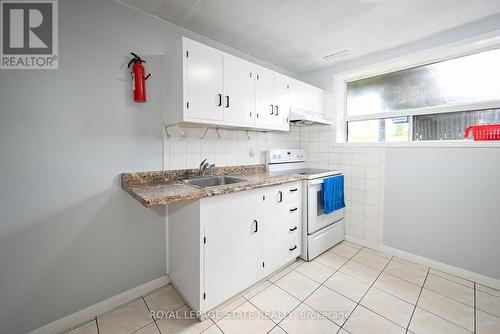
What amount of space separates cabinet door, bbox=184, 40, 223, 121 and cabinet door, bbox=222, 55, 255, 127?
7 centimetres

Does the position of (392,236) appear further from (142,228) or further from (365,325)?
(142,228)

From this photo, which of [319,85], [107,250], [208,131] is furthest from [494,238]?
[107,250]

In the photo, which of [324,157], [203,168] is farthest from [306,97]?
[203,168]

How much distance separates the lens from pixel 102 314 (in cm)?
159

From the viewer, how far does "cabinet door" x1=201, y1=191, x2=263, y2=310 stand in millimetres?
1520

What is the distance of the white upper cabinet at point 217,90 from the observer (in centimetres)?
167

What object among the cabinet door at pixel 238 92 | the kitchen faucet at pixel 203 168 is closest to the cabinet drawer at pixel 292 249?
the kitchen faucet at pixel 203 168

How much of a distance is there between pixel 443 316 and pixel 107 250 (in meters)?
2.66

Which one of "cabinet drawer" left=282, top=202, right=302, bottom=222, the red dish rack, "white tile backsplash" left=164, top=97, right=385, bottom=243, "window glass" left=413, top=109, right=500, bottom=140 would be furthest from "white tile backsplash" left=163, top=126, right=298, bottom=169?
the red dish rack

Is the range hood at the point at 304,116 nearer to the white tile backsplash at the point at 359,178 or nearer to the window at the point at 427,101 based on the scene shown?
the white tile backsplash at the point at 359,178

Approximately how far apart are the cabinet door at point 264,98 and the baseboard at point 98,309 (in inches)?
72.5

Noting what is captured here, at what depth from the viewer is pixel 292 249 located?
2230mm

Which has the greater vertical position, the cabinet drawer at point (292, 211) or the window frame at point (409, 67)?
the window frame at point (409, 67)

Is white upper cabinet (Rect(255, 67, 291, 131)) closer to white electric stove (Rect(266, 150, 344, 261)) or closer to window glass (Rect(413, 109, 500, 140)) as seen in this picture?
white electric stove (Rect(266, 150, 344, 261))
